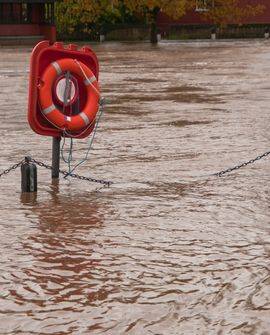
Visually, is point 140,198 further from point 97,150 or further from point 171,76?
point 171,76

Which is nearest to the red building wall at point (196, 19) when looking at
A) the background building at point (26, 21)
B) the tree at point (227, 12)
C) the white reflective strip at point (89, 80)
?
the tree at point (227, 12)

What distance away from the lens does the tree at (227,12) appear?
58.4 metres

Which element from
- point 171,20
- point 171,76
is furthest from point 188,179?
point 171,20

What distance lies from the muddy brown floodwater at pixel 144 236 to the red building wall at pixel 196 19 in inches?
1908

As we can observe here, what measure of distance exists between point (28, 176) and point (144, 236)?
83.0 inches

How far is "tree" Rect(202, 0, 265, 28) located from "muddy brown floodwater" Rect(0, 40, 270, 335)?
43791 mm

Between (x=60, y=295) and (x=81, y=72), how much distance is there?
4227 millimetres

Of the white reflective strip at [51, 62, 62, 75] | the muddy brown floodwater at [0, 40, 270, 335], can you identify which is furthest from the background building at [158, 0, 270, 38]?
the white reflective strip at [51, 62, 62, 75]

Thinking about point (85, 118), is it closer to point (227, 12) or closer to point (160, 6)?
point (160, 6)

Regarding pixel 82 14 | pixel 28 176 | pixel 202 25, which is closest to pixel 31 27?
pixel 82 14

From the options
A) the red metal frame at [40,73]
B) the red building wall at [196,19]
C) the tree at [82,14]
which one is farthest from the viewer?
the red building wall at [196,19]

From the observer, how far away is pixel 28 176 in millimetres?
9281

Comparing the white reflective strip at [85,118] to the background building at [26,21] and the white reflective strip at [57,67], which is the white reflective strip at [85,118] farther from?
the background building at [26,21]

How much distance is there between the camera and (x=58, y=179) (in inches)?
400
